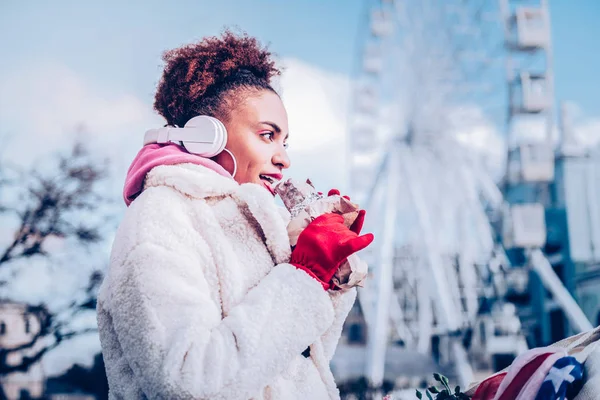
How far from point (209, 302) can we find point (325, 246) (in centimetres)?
25

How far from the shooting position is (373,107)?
44.1 ft

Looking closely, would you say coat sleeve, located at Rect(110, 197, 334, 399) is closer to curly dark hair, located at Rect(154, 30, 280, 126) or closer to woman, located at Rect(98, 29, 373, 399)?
woman, located at Rect(98, 29, 373, 399)

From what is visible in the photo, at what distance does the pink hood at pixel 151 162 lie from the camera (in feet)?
4.85

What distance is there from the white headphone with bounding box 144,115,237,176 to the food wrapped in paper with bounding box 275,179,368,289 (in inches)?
7.0

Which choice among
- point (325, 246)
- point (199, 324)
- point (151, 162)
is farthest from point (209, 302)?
point (151, 162)

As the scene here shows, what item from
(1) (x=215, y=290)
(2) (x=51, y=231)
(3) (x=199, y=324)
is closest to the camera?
(3) (x=199, y=324)

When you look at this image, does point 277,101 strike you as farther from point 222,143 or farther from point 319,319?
point 319,319

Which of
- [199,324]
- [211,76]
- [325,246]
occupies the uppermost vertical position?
[211,76]

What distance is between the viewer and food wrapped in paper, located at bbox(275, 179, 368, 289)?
134cm

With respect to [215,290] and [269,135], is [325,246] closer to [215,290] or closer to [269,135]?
[215,290]

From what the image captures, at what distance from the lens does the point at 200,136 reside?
61.6 inches

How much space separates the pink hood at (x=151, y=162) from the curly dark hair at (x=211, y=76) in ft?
0.55

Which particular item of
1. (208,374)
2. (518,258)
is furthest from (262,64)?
(518,258)

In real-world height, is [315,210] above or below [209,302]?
above
